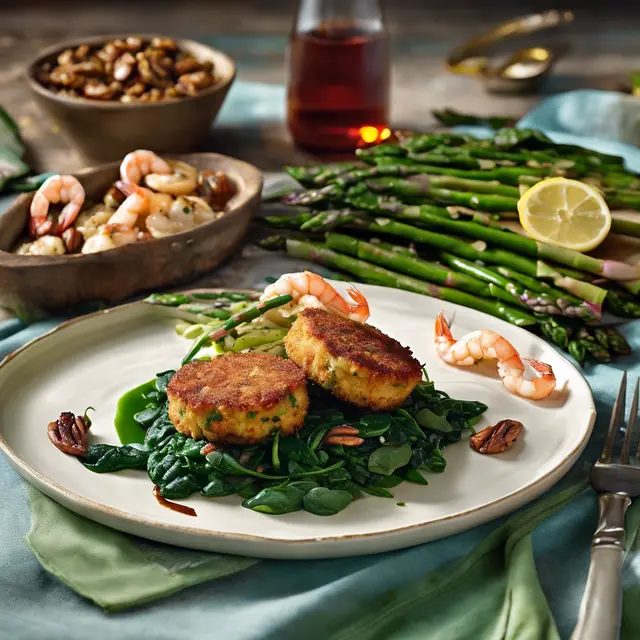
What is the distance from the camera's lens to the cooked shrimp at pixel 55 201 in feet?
14.0

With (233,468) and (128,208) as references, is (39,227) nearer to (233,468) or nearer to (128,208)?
(128,208)

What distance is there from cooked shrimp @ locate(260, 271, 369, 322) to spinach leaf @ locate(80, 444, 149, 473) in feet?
2.77

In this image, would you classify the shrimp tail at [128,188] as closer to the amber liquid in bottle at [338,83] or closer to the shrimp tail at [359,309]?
the shrimp tail at [359,309]

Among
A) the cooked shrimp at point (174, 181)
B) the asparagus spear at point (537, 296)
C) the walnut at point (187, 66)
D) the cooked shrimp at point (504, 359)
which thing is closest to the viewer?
the cooked shrimp at point (504, 359)

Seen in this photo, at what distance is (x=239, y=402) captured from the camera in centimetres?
277

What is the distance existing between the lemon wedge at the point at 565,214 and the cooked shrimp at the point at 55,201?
2047mm

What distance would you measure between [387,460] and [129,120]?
10.0 ft

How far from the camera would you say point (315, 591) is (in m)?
2.46

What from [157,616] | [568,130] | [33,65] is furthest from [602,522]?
[33,65]

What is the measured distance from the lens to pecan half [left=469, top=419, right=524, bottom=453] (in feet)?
9.68

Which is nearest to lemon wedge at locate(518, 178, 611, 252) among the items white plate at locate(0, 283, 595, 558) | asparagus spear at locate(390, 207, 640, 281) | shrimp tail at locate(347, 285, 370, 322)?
asparagus spear at locate(390, 207, 640, 281)

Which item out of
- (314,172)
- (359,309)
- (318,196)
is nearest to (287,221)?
(318,196)

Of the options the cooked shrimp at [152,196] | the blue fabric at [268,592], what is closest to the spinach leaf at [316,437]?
the blue fabric at [268,592]

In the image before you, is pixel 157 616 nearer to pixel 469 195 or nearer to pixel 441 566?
pixel 441 566
